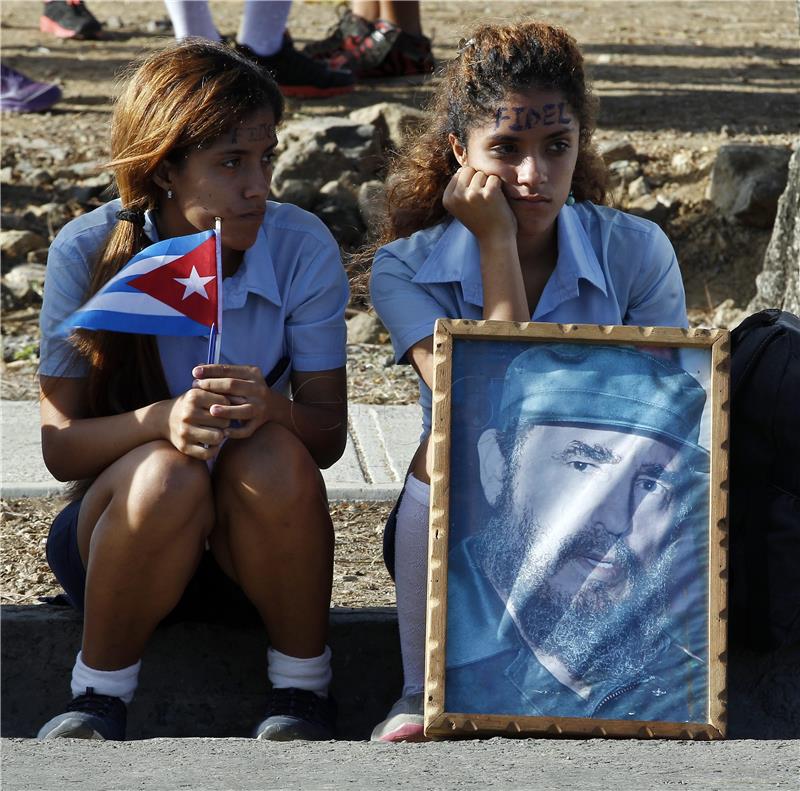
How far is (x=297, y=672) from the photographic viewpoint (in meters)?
2.91

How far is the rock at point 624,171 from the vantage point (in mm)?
6910

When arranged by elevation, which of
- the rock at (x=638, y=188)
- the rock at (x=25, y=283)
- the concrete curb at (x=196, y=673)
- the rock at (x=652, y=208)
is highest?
the rock at (x=638, y=188)

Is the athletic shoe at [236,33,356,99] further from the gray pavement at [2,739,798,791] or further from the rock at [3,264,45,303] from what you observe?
the gray pavement at [2,739,798,791]

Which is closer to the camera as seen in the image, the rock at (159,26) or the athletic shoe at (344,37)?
the athletic shoe at (344,37)

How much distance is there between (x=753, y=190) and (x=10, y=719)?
4607 mm

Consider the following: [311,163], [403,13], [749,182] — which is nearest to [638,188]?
[749,182]

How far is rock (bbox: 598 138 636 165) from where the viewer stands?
7129 mm

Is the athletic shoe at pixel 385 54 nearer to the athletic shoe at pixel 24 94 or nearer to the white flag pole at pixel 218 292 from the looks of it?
the athletic shoe at pixel 24 94

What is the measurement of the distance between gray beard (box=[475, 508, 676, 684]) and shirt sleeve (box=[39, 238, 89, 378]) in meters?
1.06

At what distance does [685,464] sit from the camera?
2.59 m

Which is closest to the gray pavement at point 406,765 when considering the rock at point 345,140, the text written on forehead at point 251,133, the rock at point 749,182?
the text written on forehead at point 251,133

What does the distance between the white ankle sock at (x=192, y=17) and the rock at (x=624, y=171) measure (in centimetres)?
222

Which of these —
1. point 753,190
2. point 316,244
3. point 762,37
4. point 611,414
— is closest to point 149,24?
point 762,37

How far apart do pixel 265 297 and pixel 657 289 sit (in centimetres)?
92
